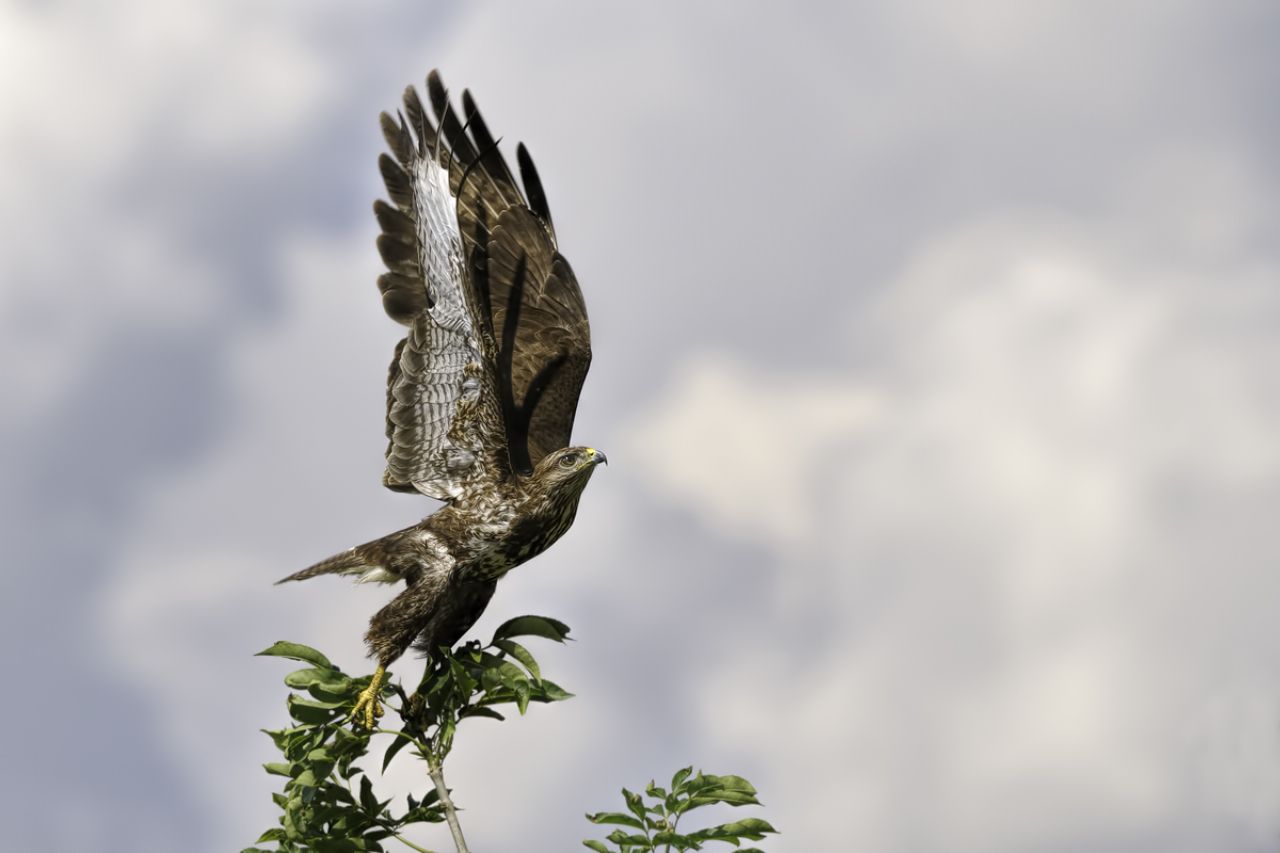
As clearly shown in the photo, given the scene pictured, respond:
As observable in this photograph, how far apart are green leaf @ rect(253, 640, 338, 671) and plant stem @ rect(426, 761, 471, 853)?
2.34 feet

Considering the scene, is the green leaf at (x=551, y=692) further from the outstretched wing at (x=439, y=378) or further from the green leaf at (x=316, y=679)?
the outstretched wing at (x=439, y=378)

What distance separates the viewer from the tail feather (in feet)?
27.6

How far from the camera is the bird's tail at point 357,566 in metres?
8.39

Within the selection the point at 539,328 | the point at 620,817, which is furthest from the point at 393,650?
the point at 539,328

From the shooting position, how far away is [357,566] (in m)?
8.45

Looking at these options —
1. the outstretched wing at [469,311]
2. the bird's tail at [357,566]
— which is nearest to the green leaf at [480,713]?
the bird's tail at [357,566]

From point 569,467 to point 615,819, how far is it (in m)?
3.21

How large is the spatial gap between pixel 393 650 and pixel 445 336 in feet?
7.52

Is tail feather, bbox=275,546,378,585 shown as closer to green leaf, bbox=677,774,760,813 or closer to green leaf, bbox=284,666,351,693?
green leaf, bbox=284,666,351,693

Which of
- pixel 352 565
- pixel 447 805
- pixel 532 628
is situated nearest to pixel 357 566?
pixel 352 565

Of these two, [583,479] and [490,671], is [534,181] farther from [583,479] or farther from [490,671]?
[490,671]

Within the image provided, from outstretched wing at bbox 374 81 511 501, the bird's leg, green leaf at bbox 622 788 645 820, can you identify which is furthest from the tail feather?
green leaf at bbox 622 788 645 820

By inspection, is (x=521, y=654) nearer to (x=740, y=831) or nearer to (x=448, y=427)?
(x=740, y=831)

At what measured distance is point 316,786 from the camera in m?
6.21
